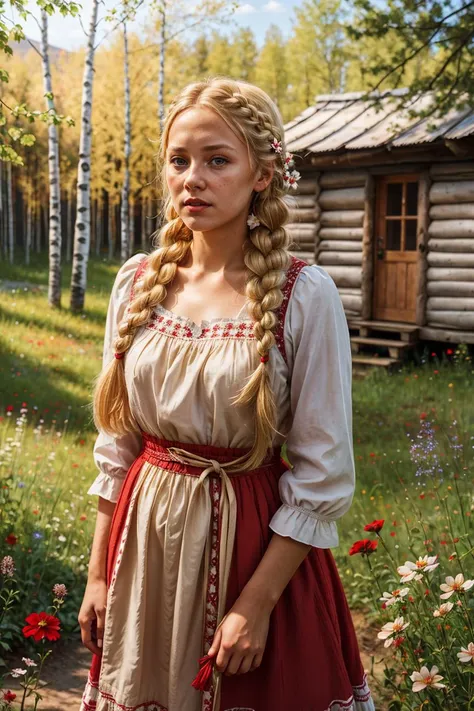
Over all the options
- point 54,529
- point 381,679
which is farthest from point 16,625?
point 381,679

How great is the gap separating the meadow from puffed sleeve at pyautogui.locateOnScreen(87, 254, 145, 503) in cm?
50

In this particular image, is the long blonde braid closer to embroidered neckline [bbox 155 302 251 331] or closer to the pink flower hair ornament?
embroidered neckline [bbox 155 302 251 331]

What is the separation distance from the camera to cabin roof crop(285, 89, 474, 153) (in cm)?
937

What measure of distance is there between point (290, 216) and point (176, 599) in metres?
1.07

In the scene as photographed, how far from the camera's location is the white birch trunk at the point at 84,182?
38.2 feet

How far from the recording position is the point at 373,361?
10008mm

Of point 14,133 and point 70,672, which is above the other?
point 14,133

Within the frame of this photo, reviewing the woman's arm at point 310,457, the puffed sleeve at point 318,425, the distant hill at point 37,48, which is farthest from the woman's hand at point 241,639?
the distant hill at point 37,48

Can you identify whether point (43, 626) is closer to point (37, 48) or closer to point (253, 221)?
point (253, 221)

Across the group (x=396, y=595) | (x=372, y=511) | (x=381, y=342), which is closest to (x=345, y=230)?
(x=381, y=342)

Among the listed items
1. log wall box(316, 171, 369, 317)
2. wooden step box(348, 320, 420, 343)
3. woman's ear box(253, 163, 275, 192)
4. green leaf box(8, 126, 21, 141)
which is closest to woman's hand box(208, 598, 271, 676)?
woman's ear box(253, 163, 275, 192)

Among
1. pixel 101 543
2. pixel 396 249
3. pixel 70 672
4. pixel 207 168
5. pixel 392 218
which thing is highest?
pixel 392 218

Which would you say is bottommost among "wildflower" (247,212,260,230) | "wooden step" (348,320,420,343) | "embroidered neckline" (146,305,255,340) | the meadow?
the meadow

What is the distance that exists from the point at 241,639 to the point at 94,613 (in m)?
0.54
